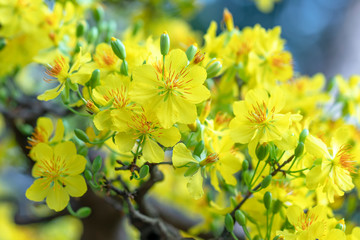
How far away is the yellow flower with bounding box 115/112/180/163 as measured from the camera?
532mm

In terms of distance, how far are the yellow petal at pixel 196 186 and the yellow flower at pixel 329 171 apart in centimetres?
15

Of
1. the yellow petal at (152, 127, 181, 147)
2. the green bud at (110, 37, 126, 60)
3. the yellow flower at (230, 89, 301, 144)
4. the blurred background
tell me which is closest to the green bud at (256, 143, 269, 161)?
the yellow flower at (230, 89, 301, 144)

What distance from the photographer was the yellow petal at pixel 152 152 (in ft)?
1.76

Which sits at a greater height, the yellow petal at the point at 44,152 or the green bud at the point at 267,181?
the green bud at the point at 267,181

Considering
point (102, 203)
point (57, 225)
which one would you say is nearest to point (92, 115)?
point (102, 203)

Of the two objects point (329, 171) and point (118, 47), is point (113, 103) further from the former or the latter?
point (329, 171)

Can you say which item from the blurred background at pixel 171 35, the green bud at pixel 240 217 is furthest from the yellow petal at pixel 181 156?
the blurred background at pixel 171 35

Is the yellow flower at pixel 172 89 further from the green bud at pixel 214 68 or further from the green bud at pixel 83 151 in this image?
the green bud at pixel 83 151

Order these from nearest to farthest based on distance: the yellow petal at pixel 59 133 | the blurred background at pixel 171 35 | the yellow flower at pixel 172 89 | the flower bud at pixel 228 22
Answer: the yellow flower at pixel 172 89 → the yellow petal at pixel 59 133 → the flower bud at pixel 228 22 → the blurred background at pixel 171 35

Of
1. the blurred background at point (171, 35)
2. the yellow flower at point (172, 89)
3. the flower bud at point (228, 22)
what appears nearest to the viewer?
the yellow flower at point (172, 89)

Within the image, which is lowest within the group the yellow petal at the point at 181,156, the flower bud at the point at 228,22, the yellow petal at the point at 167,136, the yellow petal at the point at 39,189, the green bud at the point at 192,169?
the yellow petal at the point at 39,189

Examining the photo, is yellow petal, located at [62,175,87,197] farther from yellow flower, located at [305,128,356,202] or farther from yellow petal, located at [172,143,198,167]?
yellow flower, located at [305,128,356,202]

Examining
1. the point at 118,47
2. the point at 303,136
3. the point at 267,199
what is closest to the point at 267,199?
the point at 267,199

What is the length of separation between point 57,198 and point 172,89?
0.24 meters
